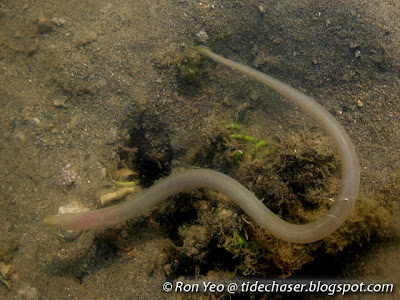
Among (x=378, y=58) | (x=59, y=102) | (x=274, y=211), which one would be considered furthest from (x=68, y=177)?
(x=378, y=58)

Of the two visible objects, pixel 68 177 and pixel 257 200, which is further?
pixel 68 177

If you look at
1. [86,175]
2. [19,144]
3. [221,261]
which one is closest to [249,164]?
[221,261]

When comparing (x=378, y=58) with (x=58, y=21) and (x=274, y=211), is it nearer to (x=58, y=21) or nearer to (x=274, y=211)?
(x=274, y=211)

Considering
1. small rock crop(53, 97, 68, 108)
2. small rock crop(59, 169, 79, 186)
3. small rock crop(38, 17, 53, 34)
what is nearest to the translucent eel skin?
small rock crop(59, 169, 79, 186)

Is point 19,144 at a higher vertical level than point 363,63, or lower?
lower

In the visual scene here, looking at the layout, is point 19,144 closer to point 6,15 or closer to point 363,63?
point 6,15

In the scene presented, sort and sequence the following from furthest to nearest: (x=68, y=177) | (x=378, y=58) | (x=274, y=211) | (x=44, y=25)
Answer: (x=44, y=25) < (x=378, y=58) < (x=68, y=177) < (x=274, y=211)
